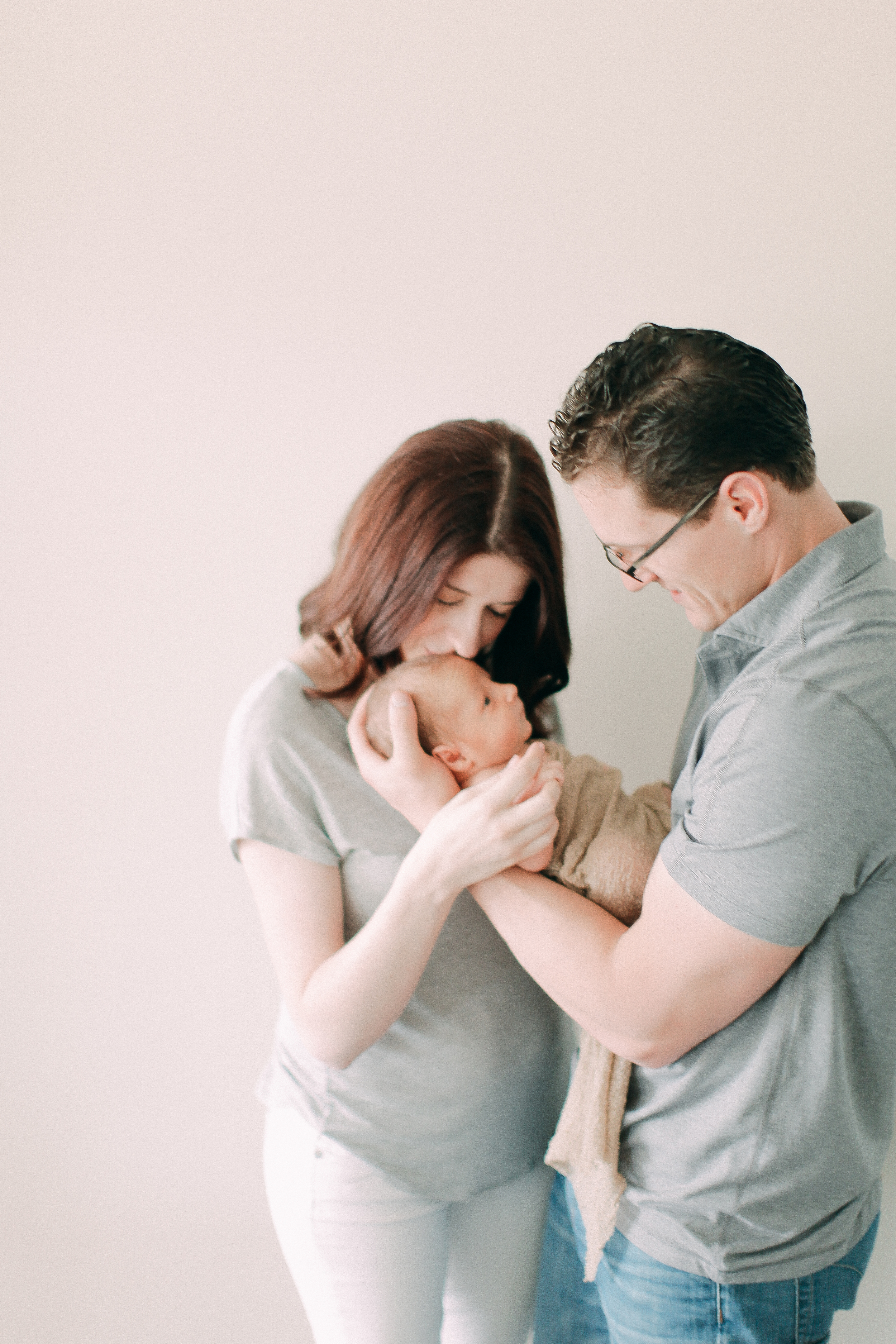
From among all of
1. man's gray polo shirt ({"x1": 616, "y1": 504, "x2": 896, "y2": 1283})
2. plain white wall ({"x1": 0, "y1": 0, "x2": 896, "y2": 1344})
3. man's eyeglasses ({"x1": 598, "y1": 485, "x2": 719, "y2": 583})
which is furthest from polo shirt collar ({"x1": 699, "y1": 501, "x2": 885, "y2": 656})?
plain white wall ({"x1": 0, "y1": 0, "x2": 896, "y2": 1344})

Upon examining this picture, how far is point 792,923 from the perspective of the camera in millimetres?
886

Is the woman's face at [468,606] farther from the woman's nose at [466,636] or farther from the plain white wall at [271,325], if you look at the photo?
the plain white wall at [271,325]

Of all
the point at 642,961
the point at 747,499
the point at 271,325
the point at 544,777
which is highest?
the point at 271,325

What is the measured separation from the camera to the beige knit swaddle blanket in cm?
118

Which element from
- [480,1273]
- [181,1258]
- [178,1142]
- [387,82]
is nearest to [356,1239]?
[480,1273]

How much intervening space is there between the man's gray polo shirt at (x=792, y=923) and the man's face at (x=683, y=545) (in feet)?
0.17

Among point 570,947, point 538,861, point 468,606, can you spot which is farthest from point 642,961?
point 468,606

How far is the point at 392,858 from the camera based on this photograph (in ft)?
4.20

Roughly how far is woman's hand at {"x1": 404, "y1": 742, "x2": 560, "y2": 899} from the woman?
17 millimetres

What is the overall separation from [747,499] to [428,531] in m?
0.48

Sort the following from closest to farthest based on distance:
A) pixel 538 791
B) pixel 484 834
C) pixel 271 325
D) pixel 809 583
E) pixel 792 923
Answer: pixel 792 923 < pixel 809 583 < pixel 484 834 < pixel 538 791 < pixel 271 325

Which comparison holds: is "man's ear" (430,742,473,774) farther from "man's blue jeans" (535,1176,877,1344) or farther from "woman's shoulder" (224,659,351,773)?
"man's blue jeans" (535,1176,877,1344)

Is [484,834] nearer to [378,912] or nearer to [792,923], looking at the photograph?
[378,912]

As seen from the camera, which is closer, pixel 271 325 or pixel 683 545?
pixel 683 545
